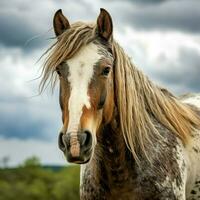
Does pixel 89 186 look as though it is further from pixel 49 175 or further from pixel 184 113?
pixel 49 175

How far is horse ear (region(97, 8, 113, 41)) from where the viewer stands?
609 centimetres

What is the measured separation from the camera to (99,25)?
241 inches

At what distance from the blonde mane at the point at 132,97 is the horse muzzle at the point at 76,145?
0.78m

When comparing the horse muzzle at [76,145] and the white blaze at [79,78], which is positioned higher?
the white blaze at [79,78]

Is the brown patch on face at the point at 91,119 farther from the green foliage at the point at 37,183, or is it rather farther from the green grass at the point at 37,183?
the green grass at the point at 37,183

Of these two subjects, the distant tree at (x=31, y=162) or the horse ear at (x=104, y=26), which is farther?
the distant tree at (x=31, y=162)

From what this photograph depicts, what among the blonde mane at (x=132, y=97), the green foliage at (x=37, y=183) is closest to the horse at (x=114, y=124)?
the blonde mane at (x=132, y=97)

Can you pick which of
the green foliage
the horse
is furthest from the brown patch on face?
the green foliage

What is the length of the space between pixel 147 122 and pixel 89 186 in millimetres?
858

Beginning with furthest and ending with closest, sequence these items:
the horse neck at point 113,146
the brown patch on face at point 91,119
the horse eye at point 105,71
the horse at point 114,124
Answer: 1. the horse neck at point 113,146
2. the horse eye at point 105,71
3. the horse at point 114,124
4. the brown patch on face at point 91,119

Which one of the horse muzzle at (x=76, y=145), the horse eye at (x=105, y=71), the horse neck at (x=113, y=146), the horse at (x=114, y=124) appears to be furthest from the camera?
the horse neck at (x=113, y=146)

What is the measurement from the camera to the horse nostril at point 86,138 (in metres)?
5.39

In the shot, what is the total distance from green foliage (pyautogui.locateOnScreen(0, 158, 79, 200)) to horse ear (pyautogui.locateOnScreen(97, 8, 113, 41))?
4891cm

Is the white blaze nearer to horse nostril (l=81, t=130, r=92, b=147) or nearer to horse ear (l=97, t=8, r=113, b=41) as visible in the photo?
horse nostril (l=81, t=130, r=92, b=147)
